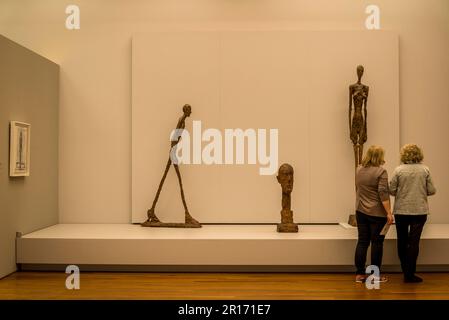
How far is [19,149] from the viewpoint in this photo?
5945mm

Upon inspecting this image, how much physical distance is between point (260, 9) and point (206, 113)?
1563 millimetres

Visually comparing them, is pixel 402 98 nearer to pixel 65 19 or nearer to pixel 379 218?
pixel 379 218

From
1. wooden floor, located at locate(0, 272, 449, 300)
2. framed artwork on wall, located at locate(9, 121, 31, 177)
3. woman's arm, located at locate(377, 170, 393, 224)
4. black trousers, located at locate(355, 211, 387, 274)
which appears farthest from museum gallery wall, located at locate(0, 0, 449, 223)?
woman's arm, located at locate(377, 170, 393, 224)

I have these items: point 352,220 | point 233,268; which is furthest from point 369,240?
point 233,268

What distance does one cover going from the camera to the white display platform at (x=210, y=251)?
227 inches

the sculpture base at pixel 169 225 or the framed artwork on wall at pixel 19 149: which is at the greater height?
the framed artwork on wall at pixel 19 149

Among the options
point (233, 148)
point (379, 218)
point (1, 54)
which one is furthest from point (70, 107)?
point (379, 218)

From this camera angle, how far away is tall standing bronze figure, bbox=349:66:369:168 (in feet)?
21.9

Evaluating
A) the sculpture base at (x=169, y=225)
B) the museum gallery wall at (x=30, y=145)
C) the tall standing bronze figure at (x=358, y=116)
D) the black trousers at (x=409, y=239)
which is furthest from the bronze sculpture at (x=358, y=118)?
the museum gallery wall at (x=30, y=145)

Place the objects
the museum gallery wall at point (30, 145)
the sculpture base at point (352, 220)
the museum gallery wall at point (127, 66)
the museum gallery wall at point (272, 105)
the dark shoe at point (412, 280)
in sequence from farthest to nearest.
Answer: the museum gallery wall at point (127, 66), the museum gallery wall at point (272, 105), the sculpture base at point (352, 220), the museum gallery wall at point (30, 145), the dark shoe at point (412, 280)

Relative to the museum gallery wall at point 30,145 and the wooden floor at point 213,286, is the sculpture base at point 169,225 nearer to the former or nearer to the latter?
the wooden floor at point 213,286

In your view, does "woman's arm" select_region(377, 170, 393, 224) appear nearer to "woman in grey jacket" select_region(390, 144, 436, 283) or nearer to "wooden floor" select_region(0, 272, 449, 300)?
"woman in grey jacket" select_region(390, 144, 436, 283)

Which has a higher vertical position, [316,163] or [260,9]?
[260,9]

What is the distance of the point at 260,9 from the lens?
23.9ft
